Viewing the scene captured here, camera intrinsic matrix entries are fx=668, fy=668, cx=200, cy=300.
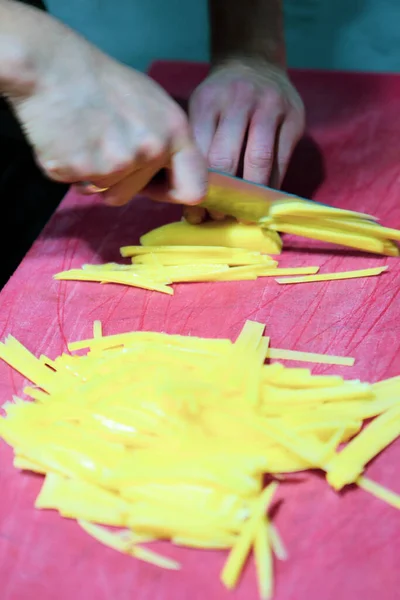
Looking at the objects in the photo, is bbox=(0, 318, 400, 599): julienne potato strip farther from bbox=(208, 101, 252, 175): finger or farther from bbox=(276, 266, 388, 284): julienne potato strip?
bbox=(208, 101, 252, 175): finger

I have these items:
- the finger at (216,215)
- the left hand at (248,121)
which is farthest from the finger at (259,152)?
the finger at (216,215)

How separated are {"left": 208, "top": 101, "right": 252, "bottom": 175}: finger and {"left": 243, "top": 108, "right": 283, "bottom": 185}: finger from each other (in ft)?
0.07

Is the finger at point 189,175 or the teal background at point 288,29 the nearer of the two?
the finger at point 189,175

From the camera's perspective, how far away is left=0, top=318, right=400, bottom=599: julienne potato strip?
3.35 feet

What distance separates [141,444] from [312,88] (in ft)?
4.89

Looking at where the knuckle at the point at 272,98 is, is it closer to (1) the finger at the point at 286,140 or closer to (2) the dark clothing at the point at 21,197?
(1) the finger at the point at 286,140

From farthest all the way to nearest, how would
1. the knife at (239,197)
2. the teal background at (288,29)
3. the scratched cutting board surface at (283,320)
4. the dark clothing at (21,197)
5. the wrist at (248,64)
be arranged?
the teal background at (288,29)
the dark clothing at (21,197)
the wrist at (248,64)
the knife at (239,197)
the scratched cutting board surface at (283,320)

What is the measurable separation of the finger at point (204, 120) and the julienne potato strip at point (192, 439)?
566 mm

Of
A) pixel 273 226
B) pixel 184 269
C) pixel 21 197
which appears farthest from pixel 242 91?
pixel 21 197

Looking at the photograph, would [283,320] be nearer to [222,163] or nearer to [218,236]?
[218,236]

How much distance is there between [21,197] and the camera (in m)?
2.24

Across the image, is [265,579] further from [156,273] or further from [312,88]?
[312,88]

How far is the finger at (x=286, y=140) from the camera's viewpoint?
1.64 metres

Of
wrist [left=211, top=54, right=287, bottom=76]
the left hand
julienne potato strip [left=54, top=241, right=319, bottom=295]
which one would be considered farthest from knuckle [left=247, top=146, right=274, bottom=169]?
wrist [left=211, top=54, right=287, bottom=76]
